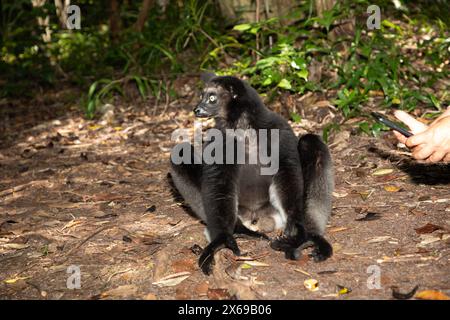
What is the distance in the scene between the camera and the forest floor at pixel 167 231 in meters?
3.76

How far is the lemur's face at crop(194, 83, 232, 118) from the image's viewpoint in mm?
4754

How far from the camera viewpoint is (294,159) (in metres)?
4.45

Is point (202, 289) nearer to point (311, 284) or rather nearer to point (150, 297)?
point (150, 297)

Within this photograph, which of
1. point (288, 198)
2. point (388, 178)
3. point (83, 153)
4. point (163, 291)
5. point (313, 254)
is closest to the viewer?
point (163, 291)

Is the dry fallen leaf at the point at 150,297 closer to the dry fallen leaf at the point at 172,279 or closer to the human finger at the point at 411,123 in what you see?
the dry fallen leaf at the point at 172,279

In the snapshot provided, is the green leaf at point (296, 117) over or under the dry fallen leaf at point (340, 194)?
over

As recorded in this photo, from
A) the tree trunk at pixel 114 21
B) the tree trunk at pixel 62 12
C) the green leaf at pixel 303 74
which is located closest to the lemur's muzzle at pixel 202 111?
the green leaf at pixel 303 74

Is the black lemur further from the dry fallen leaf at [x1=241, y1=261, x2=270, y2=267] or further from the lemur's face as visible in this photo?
the dry fallen leaf at [x1=241, y1=261, x2=270, y2=267]

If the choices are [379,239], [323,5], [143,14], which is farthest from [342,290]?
[143,14]

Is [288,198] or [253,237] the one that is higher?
[288,198]

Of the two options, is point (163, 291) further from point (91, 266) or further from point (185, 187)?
point (185, 187)

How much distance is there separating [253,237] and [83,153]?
384 cm
